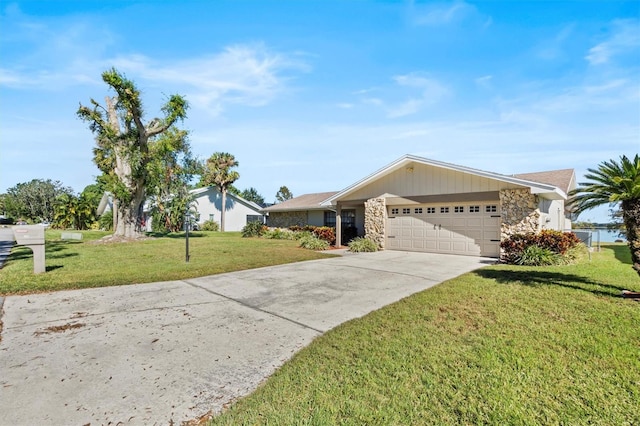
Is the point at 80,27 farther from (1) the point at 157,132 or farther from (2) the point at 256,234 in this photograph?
(2) the point at 256,234

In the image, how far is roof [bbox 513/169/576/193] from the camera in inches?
559

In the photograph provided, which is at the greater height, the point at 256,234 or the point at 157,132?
the point at 157,132

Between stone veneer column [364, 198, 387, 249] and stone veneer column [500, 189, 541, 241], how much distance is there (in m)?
5.16

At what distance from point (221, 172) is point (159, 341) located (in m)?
28.6

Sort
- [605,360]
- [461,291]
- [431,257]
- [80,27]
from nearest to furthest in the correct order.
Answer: [605,360] < [461,291] < [80,27] < [431,257]

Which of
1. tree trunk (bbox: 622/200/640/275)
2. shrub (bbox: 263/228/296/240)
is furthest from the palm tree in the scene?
tree trunk (bbox: 622/200/640/275)

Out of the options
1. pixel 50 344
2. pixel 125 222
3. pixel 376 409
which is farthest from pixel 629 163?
pixel 125 222

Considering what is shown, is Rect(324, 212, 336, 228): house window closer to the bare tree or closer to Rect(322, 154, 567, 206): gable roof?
Rect(322, 154, 567, 206): gable roof

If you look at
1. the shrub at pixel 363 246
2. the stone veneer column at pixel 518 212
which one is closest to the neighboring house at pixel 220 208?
the shrub at pixel 363 246

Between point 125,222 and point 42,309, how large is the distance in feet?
52.5

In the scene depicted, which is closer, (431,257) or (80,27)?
(80,27)

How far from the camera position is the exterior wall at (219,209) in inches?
1265

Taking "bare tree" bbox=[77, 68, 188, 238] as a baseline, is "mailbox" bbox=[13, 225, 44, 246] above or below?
below

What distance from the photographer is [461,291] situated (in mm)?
6609
